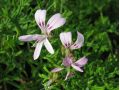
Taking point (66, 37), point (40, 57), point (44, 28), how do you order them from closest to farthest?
point (66, 37) → point (44, 28) → point (40, 57)

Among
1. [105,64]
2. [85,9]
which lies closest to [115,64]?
[105,64]

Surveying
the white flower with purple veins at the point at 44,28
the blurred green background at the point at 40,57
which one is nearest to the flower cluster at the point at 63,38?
the white flower with purple veins at the point at 44,28

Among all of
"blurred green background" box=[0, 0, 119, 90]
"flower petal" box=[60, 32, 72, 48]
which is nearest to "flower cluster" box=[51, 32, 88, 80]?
"flower petal" box=[60, 32, 72, 48]

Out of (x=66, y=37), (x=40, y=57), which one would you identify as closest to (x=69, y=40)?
(x=66, y=37)

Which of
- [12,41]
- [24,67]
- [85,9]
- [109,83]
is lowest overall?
[109,83]

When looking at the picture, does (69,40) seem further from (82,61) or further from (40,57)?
(40,57)

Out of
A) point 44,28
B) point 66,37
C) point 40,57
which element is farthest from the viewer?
point 40,57

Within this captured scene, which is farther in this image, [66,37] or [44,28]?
[44,28]

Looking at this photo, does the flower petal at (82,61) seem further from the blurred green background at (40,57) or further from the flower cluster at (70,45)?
the blurred green background at (40,57)

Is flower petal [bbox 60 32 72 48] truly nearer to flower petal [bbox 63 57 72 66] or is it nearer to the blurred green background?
flower petal [bbox 63 57 72 66]

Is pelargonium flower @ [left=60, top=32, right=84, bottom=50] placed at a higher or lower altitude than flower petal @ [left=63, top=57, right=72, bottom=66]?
higher

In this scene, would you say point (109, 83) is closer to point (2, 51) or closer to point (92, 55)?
point (92, 55)
